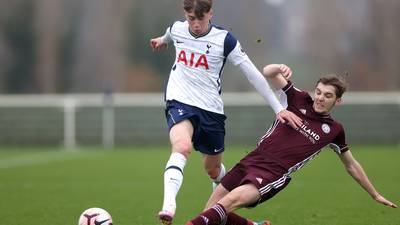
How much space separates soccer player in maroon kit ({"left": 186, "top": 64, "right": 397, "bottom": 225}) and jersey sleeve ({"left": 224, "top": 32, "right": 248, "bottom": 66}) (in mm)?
534

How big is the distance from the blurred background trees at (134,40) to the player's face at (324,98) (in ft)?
96.8

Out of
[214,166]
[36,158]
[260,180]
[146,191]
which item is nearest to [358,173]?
[260,180]

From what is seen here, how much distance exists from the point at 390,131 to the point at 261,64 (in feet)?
41.9

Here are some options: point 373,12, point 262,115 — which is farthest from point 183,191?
point 373,12

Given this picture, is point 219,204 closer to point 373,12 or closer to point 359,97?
point 359,97

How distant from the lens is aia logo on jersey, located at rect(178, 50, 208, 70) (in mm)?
7367

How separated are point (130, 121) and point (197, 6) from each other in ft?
54.8

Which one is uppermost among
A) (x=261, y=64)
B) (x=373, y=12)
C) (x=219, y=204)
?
(x=219, y=204)

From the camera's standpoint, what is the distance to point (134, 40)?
126 feet

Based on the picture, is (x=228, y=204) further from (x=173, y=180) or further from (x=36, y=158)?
(x=36, y=158)

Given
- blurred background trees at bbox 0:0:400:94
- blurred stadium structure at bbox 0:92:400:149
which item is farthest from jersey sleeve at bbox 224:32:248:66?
blurred background trees at bbox 0:0:400:94

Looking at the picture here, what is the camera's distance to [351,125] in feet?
75.7

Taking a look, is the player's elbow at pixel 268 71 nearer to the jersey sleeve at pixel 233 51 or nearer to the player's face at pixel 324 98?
the player's face at pixel 324 98

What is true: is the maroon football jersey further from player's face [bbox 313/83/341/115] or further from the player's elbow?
the player's elbow
